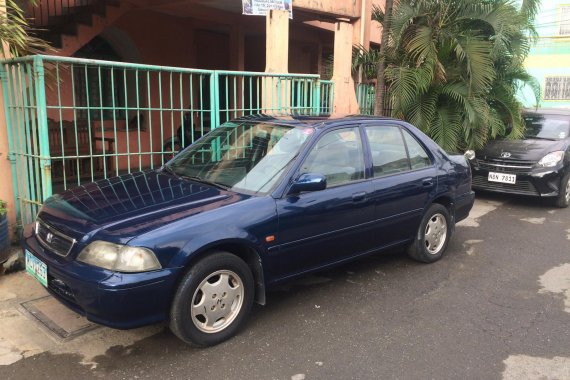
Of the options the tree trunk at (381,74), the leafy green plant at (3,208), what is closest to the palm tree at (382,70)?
the tree trunk at (381,74)

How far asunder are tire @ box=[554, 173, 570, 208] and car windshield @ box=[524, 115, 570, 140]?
81cm

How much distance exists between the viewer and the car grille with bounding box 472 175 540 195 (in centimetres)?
782

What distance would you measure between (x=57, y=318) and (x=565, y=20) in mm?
28704

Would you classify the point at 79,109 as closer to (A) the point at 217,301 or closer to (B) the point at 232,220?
(B) the point at 232,220

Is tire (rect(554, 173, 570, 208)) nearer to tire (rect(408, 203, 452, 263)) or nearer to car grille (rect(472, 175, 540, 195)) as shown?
car grille (rect(472, 175, 540, 195))

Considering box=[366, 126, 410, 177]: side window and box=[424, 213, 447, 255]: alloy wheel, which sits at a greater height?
box=[366, 126, 410, 177]: side window

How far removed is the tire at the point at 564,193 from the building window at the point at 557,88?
1980cm

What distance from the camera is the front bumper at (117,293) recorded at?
2.90 m

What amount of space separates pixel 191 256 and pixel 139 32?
818 centimetres

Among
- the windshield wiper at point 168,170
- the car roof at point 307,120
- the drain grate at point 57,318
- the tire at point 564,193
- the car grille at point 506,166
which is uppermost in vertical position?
the car roof at point 307,120

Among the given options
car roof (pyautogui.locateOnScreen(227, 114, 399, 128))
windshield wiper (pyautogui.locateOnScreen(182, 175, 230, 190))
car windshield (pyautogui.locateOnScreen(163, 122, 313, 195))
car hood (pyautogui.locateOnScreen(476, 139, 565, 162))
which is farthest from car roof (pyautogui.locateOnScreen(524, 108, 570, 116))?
windshield wiper (pyautogui.locateOnScreen(182, 175, 230, 190))

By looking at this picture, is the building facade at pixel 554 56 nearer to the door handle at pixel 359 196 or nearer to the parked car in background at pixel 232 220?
the parked car in background at pixel 232 220

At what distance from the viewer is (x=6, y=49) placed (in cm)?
482

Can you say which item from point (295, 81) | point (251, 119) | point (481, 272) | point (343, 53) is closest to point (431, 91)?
point (343, 53)
